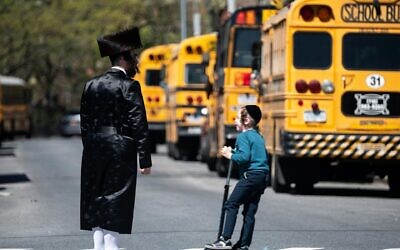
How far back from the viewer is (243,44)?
2723 centimetres

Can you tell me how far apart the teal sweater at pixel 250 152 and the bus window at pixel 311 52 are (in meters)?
8.72

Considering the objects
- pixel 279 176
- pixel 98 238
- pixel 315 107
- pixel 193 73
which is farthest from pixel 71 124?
pixel 98 238

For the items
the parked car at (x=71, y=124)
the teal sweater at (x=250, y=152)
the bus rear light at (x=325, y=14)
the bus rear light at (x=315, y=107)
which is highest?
the bus rear light at (x=325, y=14)

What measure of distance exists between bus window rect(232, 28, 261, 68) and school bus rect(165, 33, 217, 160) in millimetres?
7831

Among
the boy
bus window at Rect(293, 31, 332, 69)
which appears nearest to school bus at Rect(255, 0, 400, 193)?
bus window at Rect(293, 31, 332, 69)

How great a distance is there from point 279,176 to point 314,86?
173 cm

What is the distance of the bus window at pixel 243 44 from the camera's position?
89.2ft

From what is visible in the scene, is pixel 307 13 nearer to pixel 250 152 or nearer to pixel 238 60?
pixel 238 60

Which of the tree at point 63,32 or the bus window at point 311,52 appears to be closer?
the bus window at point 311,52

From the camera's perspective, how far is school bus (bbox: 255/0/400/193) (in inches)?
841

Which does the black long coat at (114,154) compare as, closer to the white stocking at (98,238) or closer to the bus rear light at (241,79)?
the white stocking at (98,238)

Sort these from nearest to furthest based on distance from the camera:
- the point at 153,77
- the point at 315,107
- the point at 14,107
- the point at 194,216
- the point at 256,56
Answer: the point at 194,216 < the point at 315,107 < the point at 256,56 < the point at 153,77 < the point at 14,107

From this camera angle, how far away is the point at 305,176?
22391 millimetres

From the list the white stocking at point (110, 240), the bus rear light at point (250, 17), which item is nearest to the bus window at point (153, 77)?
the bus rear light at point (250, 17)
